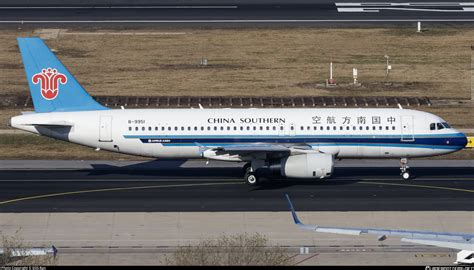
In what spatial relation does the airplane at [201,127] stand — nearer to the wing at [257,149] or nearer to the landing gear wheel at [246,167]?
the landing gear wheel at [246,167]

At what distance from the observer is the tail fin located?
6212 centimetres

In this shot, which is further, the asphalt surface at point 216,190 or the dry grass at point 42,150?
the dry grass at point 42,150

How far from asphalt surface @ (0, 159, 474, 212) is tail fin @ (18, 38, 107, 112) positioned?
4253mm

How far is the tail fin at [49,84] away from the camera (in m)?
62.1

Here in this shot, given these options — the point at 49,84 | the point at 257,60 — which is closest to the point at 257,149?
the point at 49,84

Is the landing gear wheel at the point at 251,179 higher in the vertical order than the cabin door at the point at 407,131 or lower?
lower

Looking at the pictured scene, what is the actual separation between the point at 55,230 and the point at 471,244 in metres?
24.0

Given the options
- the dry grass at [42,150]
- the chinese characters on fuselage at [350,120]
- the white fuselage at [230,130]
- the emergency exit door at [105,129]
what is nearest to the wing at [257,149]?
the white fuselage at [230,130]

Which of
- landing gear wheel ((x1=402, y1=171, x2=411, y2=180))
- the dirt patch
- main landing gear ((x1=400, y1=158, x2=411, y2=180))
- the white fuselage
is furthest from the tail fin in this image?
the dirt patch

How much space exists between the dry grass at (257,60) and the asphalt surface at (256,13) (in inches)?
183

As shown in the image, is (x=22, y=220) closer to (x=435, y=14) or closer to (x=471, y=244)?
(x=471, y=244)

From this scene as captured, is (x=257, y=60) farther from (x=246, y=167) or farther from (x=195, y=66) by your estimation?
(x=246, y=167)

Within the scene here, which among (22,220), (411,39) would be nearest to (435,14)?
(411,39)

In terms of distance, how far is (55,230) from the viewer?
168 ft
